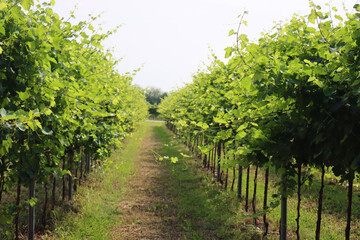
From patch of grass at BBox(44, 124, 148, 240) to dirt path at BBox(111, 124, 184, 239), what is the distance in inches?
9.5

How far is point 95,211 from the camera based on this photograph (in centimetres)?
662

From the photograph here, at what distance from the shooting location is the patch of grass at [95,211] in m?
5.54

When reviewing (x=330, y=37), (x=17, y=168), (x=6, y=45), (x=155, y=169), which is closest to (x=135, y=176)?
(x=155, y=169)

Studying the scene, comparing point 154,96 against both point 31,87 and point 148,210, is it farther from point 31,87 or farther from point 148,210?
point 31,87

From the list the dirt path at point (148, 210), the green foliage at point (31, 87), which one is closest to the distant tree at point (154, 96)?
the dirt path at point (148, 210)

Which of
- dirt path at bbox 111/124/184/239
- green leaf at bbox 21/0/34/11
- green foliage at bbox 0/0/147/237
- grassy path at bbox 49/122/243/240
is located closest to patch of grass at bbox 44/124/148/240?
grassy path at bbox 49/122/243/240

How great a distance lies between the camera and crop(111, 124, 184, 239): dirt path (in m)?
5.95

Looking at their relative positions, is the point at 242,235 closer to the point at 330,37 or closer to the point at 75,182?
the point at 330,37

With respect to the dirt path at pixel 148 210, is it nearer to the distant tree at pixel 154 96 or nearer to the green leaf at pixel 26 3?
the green leaf at pixel 26 3

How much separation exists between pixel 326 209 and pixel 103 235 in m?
5.69

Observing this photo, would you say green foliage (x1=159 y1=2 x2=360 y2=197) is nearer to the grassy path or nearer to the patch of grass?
the grassy path

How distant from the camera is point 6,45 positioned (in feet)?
9.52

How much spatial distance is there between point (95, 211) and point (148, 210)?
1386 millimetres

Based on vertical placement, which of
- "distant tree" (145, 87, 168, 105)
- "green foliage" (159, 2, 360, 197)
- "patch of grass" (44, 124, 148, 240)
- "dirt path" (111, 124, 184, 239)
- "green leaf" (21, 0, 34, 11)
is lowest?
"dirt path" (111, 124, 184, 239)
